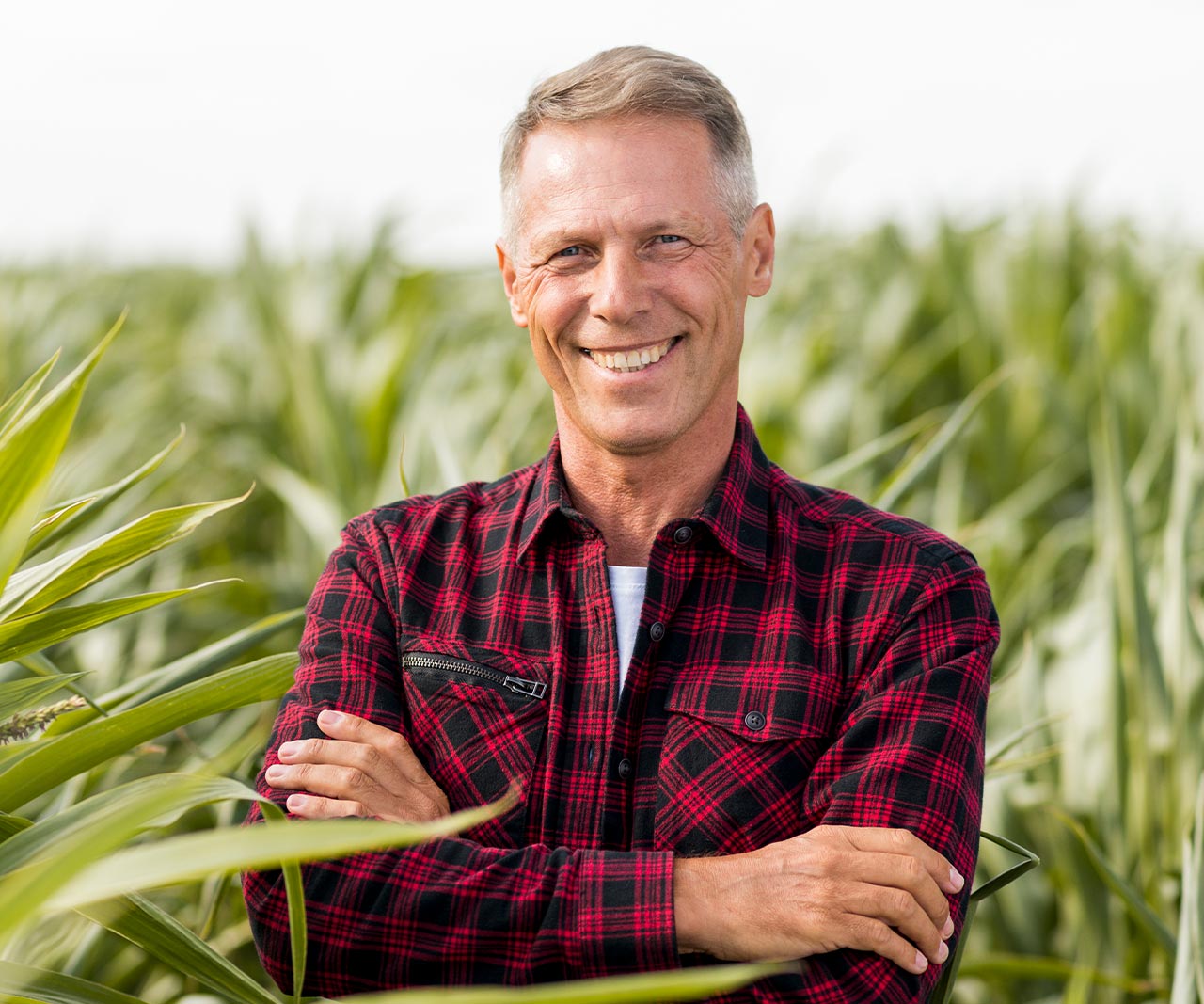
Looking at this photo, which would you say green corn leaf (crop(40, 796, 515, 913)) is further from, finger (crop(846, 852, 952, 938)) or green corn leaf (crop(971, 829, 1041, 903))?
green corn leaf (crop(971, 829, 1041, 903))

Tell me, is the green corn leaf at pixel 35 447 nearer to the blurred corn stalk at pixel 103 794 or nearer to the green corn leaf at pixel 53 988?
the blurred corn stalk at pixel 103 794

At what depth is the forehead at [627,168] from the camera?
160 centimetres

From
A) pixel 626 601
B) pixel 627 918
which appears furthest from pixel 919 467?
pixel 627 918

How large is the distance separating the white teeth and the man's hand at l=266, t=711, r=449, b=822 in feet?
1.70

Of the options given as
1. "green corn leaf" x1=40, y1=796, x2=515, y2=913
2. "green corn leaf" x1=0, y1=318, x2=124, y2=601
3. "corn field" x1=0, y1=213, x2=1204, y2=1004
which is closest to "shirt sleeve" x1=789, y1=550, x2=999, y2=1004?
"corn field" x1=0, y1=213, x2=1204, y2=1004

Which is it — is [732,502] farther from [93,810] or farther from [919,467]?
[93,810]

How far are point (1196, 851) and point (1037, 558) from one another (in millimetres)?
1333

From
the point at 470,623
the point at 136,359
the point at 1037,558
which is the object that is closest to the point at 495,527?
the point at 470,623

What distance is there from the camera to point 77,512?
5.00 ft

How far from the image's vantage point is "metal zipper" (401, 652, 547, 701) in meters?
1.62

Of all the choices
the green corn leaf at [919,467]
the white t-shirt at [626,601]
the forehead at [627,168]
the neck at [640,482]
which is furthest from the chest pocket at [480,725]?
the green corn leaf at [919,467]

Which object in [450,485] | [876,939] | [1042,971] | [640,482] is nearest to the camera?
[876,939]

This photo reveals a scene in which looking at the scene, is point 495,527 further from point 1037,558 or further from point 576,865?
point 1037,558

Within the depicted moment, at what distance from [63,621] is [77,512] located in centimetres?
19
